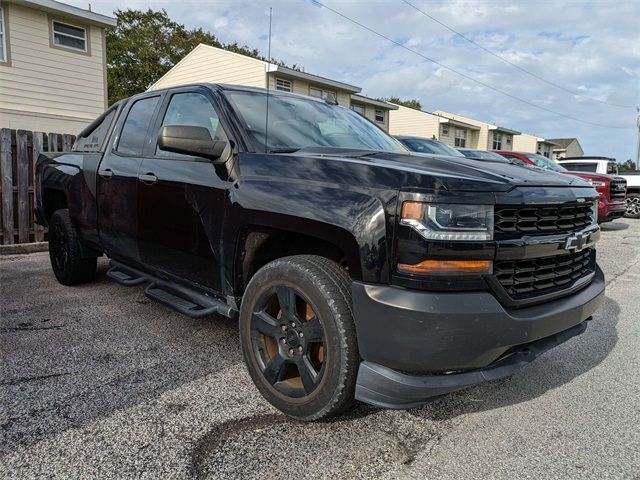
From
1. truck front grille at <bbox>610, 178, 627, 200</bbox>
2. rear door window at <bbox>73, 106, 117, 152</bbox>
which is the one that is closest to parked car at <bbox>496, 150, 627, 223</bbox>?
truck front grille at <bbox>610, 178, 627, 200</bbox>

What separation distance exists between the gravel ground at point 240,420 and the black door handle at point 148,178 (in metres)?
1.18

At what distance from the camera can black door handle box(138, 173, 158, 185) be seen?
3.55 meters

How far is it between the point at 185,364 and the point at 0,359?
124cm

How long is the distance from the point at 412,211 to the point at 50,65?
53.3 feet

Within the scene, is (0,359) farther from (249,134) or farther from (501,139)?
(501,139)

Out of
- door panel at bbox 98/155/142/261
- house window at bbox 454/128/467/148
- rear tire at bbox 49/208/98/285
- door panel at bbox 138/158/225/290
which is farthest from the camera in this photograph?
house window at bbox 454/128/467/148

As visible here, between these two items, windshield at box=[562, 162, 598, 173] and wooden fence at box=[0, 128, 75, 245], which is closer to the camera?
wooden fence at box=[0, 128, 75, 245]

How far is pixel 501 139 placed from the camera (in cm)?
4544

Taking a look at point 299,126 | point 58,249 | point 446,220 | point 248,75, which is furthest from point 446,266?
point 248,75

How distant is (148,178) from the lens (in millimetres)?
3602

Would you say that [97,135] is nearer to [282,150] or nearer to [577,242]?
[282,150]

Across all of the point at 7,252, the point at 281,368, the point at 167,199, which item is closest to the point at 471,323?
the point at 281,368

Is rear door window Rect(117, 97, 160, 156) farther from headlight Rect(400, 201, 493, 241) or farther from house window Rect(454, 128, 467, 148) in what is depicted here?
house window Rect(454, 128, 467, 148)

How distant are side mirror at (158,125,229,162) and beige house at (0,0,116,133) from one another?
47.3 ft
